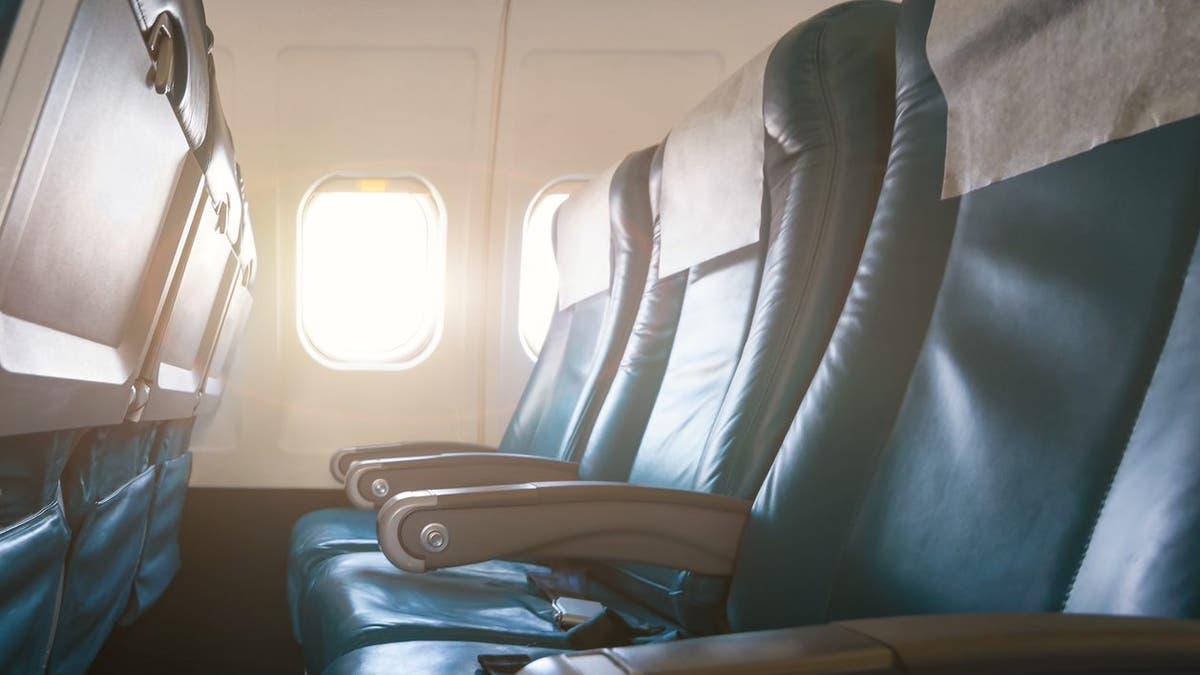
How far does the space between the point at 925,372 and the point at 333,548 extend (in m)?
1.71

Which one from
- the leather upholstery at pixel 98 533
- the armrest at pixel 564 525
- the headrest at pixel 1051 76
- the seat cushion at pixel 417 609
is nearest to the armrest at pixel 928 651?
the headrest at pixel 1051 76

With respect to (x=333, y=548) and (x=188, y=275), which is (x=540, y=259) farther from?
(x=188, y=275)

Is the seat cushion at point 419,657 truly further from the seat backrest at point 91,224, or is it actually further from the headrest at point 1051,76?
the headrest at point 1051,76

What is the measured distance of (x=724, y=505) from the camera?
4.51ft

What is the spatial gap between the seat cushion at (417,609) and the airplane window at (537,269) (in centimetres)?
195

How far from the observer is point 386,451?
3.04m

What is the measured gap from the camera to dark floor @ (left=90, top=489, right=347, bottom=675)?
11.5ft

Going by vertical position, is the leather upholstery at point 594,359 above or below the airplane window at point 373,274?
below

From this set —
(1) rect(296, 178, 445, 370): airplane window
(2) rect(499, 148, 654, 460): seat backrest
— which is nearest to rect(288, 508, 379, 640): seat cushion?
(2) rect(499, 148, 654, 460): seat backrest

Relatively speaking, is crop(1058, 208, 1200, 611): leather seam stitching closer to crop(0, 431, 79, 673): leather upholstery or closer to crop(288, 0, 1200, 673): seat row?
crop(288, 0, 1200, 673): seat row

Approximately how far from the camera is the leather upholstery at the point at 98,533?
1.71m

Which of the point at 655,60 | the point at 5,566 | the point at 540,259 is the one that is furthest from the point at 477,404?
the point at 5,566

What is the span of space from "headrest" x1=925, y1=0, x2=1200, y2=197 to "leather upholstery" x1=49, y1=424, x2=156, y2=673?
4.90ft

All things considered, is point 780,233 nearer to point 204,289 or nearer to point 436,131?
point 204,289
